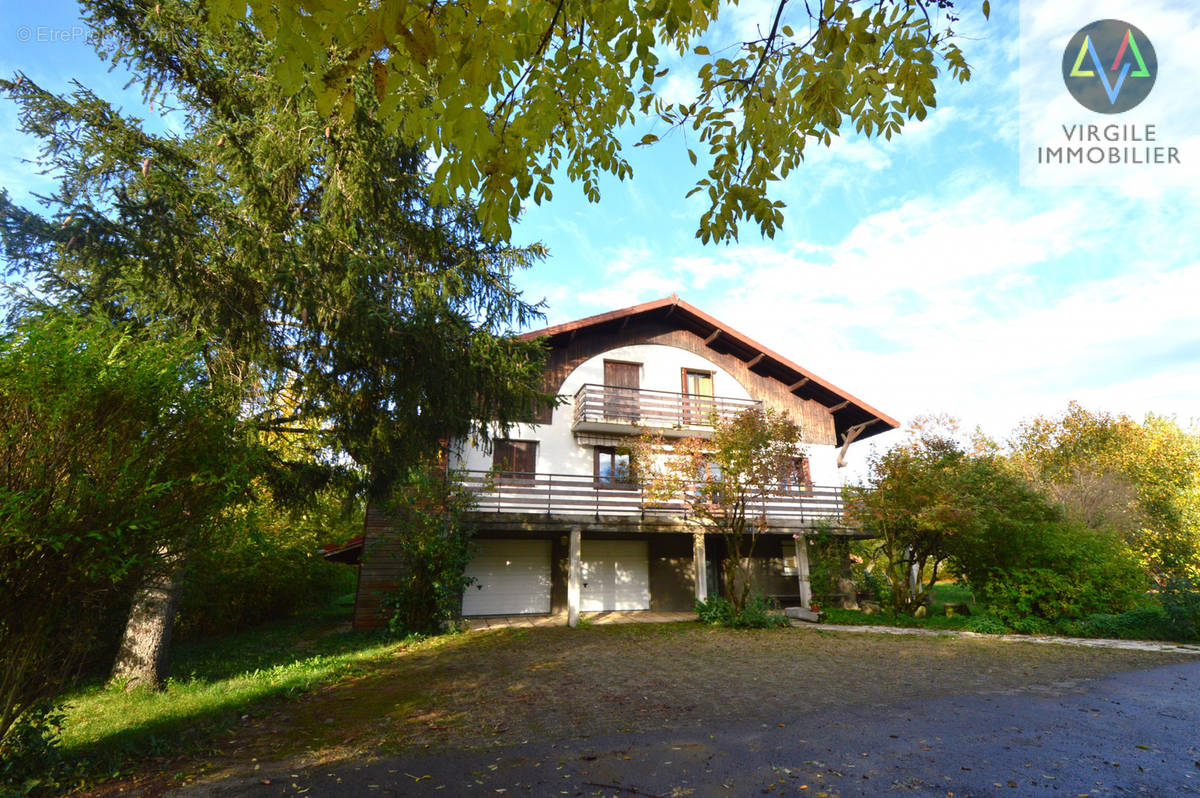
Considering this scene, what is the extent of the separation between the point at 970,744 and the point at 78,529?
7.48 metres

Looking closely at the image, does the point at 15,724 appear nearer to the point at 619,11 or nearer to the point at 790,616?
the point at 619,11

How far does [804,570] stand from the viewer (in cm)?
1770

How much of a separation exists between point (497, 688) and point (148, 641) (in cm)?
534

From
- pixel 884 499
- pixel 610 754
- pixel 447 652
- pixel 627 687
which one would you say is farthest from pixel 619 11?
pixel 884 499

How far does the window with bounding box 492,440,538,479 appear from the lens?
56.9ft

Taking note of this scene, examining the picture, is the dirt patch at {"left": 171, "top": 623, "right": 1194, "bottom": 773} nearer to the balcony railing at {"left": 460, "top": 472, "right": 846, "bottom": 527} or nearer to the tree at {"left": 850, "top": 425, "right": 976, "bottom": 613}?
the tree at {"left": 850, "top": 425, "right": 976, "bottom": 613}

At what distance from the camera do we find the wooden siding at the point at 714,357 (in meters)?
19.7

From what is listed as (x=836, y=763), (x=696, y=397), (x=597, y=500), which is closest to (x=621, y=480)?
(x=597, y=500)

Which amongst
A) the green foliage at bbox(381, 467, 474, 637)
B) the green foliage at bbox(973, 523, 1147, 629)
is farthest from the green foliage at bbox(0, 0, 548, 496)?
the green foliage at bbox(973, 523, 1147, 629)

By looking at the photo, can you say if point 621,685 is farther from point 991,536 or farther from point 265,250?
point 991,536

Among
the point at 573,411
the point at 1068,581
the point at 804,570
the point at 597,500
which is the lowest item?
the point at 804,570

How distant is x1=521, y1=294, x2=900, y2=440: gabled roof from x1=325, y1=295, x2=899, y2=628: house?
5 centimetres

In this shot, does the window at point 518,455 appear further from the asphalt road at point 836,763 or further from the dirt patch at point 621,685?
the asphalt road at point 836,763

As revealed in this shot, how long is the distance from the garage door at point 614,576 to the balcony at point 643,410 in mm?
3789
